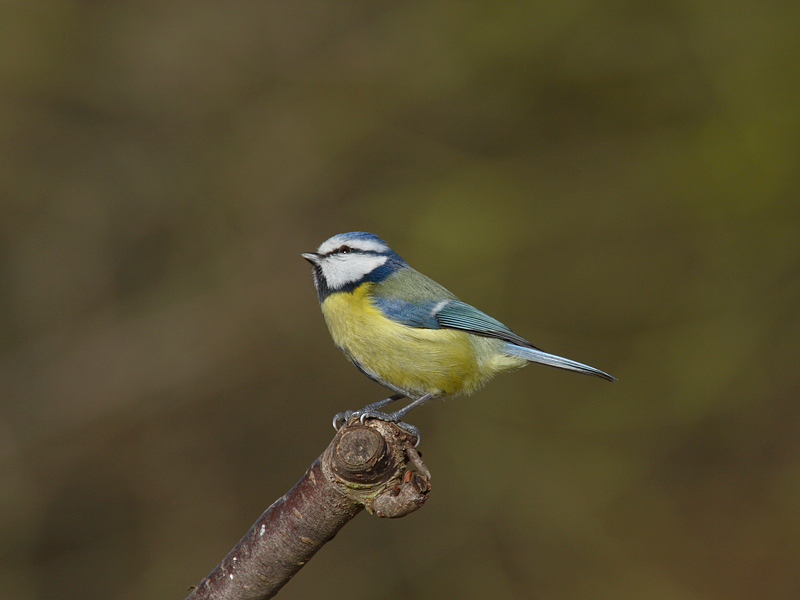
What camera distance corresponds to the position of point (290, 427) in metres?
4.61

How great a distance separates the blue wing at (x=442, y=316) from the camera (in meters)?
2.53

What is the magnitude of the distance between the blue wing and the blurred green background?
202cm

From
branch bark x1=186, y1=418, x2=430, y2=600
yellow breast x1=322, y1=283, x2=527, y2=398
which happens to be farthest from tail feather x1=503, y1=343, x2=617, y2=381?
branch bark x1=186, y1=418, x2=430, y2=600

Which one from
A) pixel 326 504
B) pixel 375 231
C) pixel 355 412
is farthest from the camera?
pixel 375 231

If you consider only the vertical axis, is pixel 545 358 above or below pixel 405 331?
below

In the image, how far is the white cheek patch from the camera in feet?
8.86

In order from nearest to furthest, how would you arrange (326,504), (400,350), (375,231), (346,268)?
1. (326,504)
2. (400,350)
3. (346,268)
4. (375,231)

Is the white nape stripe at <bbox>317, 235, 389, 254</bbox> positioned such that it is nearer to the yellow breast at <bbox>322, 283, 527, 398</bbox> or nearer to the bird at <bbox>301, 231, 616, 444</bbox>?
the bird at <bbox>301, 231, 616, 444</bbox>

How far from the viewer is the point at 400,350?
2.44 metres

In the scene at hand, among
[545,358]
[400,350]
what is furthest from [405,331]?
[545,358]

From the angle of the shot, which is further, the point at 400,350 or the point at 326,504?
the point at 400,350

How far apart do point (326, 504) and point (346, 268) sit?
1.29 meters

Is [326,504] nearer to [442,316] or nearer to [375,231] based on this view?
[442,316]

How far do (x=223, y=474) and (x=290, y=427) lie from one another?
542mm
